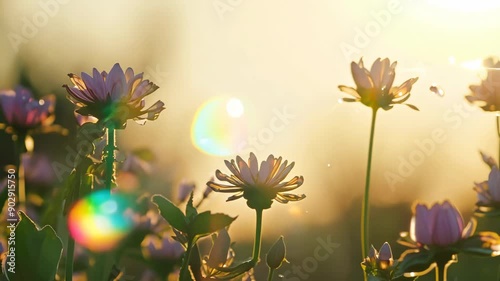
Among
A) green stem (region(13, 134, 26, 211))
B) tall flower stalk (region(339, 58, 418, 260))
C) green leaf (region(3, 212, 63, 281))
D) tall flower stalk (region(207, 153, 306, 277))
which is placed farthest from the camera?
green stem (region(13, 134, 26, 211))

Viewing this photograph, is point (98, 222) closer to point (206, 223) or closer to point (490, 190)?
point (206, 223)

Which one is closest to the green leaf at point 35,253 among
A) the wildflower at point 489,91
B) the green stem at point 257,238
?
the green stem at point 257,238

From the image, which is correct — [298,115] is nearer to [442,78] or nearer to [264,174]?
[442,78]

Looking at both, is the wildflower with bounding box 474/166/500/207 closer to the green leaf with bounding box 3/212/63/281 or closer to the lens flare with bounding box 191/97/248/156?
the green leaf with bounding box 3/212/63/281

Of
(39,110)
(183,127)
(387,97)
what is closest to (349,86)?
(387,97)

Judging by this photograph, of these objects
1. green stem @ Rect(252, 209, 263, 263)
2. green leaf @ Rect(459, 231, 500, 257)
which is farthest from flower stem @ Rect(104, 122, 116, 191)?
green leaf @ Rect(459, 231, 500, 257)

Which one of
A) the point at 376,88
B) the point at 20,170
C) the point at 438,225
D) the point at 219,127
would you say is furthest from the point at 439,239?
the point at 219,127

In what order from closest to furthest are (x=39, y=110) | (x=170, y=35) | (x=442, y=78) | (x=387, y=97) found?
(x=387, y=97)
(x=39, y=110)
(x=442, y=78)
(x=170, y=35)
